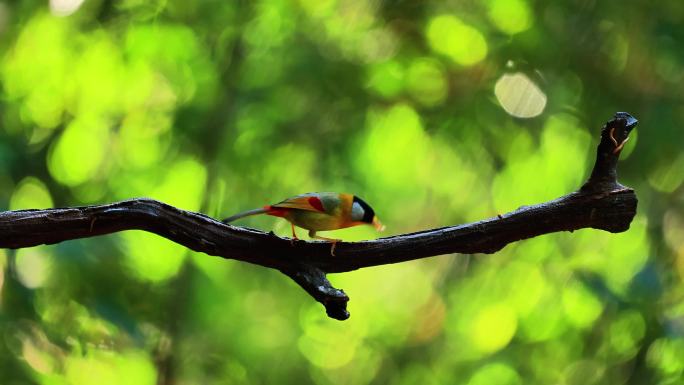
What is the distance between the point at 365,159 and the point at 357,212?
782mm

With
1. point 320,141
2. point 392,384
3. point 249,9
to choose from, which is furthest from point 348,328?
point 249,9

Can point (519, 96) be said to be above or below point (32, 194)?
above

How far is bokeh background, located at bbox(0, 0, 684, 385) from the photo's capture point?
1498 mm

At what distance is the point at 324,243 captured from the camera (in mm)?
688

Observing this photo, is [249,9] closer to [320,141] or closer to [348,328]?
[320,141]

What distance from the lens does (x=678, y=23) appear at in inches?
61.5

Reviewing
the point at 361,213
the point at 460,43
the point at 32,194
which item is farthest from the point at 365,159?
the point at 361,213

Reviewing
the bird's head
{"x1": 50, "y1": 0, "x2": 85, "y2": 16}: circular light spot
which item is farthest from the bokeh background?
the bird's head

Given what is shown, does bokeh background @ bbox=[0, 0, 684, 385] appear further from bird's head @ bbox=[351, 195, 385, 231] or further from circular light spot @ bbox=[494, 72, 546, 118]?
bird's head @ bbox=[351, 195, 385, 231]

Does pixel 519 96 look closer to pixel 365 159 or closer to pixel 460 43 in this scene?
pixel 460 43

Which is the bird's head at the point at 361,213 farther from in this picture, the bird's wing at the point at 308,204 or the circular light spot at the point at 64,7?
the circular light spot at the point at 64,7

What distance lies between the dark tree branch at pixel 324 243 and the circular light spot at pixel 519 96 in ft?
2.90

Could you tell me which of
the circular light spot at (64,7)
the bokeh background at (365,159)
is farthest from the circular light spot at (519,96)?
the circular light spot at (64,7)

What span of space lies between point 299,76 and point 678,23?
0.78 meters
